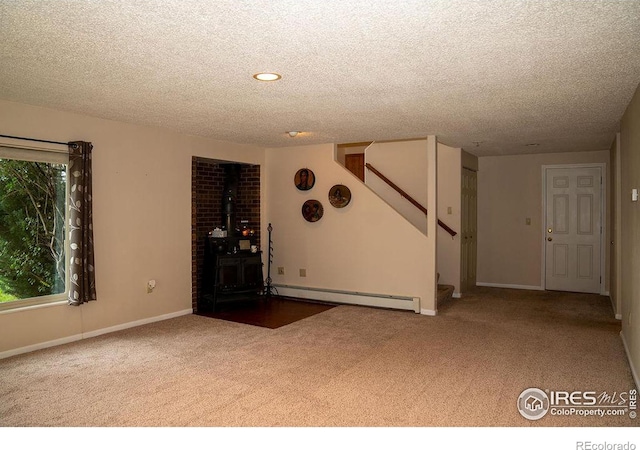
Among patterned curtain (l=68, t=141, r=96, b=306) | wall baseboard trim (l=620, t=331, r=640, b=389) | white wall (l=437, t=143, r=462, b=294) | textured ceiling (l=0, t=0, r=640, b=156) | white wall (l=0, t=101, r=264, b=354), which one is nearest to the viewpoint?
textured ceiling (l=0, t=0, r=640, b=156)

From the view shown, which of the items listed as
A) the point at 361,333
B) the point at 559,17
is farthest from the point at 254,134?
the point at 559,17

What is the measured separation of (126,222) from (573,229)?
251 inches

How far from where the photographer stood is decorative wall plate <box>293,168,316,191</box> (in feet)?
21.5

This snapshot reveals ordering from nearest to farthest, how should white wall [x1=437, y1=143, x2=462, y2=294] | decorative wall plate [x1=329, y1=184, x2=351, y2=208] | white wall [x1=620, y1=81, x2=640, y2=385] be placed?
white wall [x1=620, y1=81, x2=640, y2=385] < decorative wall plate [x1=329, y1=184, x2=351, y2=208] < white wall [x1=437, y1=143, x2=462, y2=294]

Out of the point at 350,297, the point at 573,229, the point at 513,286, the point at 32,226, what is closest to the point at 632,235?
the point at 350,297

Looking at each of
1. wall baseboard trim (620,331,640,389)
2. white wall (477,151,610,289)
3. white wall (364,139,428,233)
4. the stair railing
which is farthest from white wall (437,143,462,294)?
wall baseboard trim (620,331,640,389)

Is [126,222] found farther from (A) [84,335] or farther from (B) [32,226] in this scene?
(A) [84,335]

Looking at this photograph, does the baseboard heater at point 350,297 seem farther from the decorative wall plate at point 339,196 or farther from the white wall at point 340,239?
the decorative wall plate at point 339,196

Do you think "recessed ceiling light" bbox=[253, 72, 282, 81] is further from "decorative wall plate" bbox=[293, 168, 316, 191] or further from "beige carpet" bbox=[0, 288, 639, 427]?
"decorative wall plate" bbox=[293, 168, 316, 191]

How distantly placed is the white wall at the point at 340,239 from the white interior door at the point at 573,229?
2.84m

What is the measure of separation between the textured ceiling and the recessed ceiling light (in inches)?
2.6

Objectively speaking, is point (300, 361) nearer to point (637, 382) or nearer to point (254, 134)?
point (637, 382)

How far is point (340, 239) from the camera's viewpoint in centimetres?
639

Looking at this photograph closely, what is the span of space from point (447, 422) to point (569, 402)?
90 centimetres
